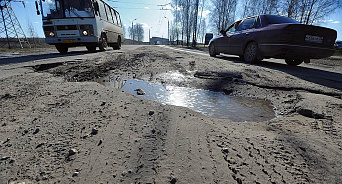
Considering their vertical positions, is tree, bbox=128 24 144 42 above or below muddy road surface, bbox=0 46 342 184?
above

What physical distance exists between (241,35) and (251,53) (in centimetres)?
75

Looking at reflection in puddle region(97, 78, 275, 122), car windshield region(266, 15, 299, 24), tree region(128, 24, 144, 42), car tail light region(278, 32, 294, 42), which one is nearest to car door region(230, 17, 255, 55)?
car windshield region(266, 15, 299, 24)

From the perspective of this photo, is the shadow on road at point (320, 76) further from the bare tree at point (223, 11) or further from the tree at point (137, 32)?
the tree at point (137, 32)

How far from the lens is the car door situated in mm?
5050

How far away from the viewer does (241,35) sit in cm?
529

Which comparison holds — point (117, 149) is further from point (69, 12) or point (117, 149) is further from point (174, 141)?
point (69, 12)

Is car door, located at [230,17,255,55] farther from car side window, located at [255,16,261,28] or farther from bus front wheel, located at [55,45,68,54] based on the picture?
bus front wheel, located at [55,45,68,54]

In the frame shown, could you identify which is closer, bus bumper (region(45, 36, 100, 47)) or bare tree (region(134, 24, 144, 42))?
bus bumper (region(45, 36, 100, 47))

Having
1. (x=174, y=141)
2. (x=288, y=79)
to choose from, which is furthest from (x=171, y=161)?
(x=288, y=79)

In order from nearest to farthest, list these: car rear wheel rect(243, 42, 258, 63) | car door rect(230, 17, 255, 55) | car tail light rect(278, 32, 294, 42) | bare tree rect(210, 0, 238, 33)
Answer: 1. car tail light rect(278, 32, 294, 42)
2. car rear wheel rect(243, 42, 258, 63)
3. car door rect(230, 17, 255, 55)
4. bare tree rect(210, 0, 238, 33)

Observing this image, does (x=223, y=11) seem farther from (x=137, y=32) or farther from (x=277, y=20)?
(x=137, y=32)

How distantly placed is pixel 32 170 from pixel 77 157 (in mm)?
207

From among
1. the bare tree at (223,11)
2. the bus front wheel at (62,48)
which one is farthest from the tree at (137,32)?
the bus front wheel at (62,48)

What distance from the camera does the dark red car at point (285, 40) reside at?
3854 millimetres
